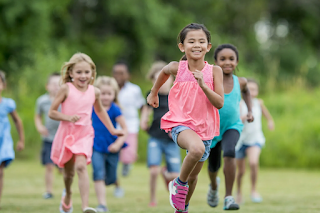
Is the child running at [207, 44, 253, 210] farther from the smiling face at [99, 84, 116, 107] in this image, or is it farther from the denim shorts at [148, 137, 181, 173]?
the smiling face at [99, 84, 116, 107]

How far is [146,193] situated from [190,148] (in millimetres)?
4843

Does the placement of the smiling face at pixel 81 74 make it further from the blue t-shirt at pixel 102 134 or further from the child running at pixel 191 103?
the child running at pixel 191 103

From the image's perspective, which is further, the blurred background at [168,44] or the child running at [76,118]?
the blurred background at [168,44]

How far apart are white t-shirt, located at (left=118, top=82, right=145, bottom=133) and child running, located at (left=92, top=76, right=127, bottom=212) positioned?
268 cm

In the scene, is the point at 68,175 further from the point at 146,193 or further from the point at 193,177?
the point at 146,193

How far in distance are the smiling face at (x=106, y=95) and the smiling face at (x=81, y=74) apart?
1089 mm

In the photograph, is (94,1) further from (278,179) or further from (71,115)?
(71,115)

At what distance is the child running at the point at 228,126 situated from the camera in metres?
5.92

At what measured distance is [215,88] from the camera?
16.7 feet

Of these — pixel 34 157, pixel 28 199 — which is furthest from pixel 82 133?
pixel 34 157

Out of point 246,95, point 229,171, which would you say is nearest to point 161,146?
point 246,95

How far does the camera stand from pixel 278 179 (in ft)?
36.8

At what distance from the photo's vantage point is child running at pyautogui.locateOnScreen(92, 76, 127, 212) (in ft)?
23.0

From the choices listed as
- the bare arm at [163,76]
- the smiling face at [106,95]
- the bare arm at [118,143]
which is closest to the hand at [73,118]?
the bare arm at [163,76]
